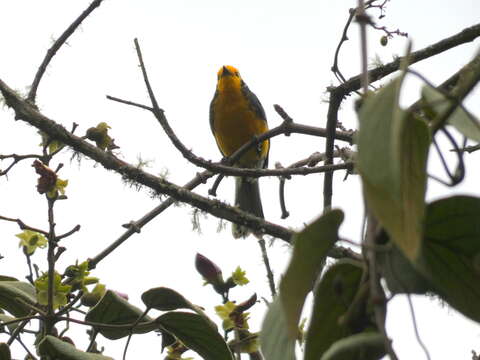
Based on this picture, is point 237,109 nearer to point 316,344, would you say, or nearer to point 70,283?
point 70,283

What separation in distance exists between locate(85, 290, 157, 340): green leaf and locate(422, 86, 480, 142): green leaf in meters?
0.70

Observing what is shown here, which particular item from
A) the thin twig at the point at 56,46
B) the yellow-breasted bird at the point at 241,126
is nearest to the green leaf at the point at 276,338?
the thin twig at the point at 56,46

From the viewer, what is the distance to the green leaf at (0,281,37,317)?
1302 millimetres

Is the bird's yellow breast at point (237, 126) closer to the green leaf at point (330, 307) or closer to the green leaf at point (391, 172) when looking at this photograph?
the green leaf at point (330, 307)

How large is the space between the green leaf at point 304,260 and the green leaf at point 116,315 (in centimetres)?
65

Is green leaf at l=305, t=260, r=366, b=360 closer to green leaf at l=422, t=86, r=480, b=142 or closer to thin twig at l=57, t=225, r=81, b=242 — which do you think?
green leaf at l=422, t=86, r=480, b=142

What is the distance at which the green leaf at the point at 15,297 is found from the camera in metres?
1.30

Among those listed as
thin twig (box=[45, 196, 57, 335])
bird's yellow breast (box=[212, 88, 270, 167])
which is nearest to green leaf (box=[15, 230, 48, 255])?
thin twig (box=[45, 196, 57, 335])

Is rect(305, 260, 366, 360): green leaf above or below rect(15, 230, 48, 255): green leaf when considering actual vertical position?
below

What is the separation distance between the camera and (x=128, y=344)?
1.13m

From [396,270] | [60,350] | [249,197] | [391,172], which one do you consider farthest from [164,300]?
[249,197]

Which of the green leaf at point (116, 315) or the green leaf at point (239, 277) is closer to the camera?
the green leaf at point (116, 315)

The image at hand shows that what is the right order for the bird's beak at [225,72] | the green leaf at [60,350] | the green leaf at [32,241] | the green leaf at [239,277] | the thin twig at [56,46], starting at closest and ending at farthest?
the green leaf at [60,350] → the green leaf at [239,277] → the green leaf at [32,241] → the thin twig at [56,46] → the bird's beak at [225,72]

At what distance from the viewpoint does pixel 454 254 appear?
65cm
